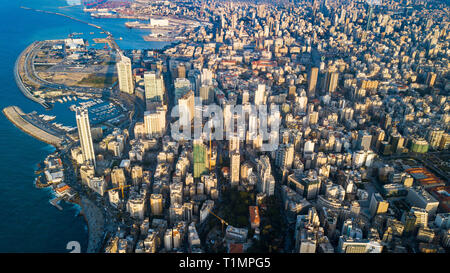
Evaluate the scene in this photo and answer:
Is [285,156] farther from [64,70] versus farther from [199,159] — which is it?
[64,70]

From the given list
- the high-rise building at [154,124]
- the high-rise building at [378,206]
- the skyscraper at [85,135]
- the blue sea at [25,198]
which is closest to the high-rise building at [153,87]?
the high-rise building at [154,124]

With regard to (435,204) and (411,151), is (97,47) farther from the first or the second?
(435,204)

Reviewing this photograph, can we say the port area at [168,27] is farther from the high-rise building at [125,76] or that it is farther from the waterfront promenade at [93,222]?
the waterfront promenade at [93,222]

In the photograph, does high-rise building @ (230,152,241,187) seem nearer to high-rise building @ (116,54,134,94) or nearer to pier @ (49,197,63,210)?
pier @ (49,197,63,210)

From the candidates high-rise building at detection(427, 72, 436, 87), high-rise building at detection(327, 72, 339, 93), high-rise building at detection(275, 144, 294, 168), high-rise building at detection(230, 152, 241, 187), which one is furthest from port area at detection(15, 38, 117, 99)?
high-rise building at detection(427, 72, 436, 87)

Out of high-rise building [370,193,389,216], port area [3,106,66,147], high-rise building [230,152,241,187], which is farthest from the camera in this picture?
port area [3,106,66,147]

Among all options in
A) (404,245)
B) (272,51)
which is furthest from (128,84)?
(404,245)
